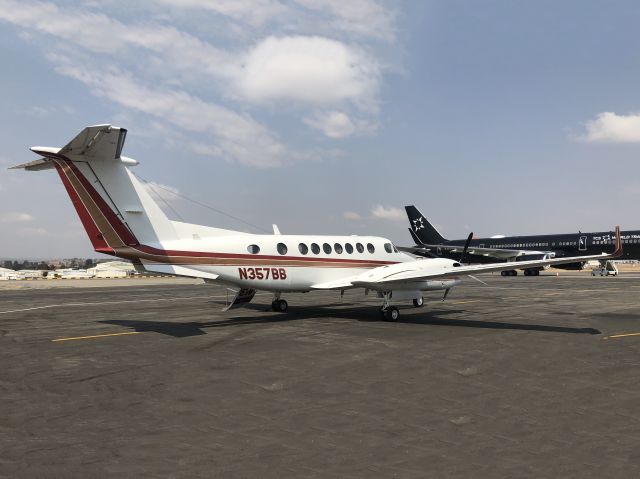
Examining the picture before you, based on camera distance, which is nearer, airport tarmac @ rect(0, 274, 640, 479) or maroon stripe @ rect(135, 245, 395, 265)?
airport tarmac @ rect(0, 274, 640, 479)

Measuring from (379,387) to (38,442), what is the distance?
526 cm

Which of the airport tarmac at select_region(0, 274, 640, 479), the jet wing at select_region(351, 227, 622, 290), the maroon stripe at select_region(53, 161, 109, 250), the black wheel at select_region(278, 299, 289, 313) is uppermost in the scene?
the maroon stripe at select_region(53, 161, 109, 250)

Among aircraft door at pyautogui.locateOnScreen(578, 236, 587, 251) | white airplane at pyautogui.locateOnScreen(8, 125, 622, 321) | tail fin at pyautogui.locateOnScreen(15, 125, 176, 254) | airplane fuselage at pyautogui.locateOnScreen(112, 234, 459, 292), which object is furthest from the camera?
aircraft door at pyautogui.locateOnScreen(578, 236, 587, 251)

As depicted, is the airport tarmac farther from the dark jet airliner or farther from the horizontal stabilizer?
the dark jet airliner

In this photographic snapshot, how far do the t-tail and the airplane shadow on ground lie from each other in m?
2.63

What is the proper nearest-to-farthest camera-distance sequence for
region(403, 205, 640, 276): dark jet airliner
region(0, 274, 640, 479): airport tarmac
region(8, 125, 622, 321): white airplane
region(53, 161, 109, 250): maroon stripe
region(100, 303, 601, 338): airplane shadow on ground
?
1. region(0, 274, 640, 479): airport tarmac
2. region(53, 161, 109, 250): maroon stripe
3. region(8, 125, 622, 321): white airplane
4. region(100, 303, 601, 338): airplane shadow on ground
5. region(403, 205, 640, 276): dark jet airliner

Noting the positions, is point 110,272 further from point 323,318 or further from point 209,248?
point 209,248

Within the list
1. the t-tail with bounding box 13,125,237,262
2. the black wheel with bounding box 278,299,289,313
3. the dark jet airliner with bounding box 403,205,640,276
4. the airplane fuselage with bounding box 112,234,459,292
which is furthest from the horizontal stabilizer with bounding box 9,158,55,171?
the dark jet airliner with bounding box 403,205,640,276

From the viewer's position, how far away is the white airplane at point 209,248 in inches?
583

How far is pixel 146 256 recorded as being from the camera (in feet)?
52.0

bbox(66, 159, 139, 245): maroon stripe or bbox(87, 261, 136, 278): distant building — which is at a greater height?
bbox(66, 159, 139, 245): maroon stripe

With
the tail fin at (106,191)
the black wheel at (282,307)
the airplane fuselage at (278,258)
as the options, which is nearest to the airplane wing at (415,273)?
the airplane fuselage at (278,258)

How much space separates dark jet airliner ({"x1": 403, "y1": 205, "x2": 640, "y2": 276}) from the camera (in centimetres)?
5678

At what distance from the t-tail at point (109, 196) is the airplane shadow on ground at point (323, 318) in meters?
2.63
